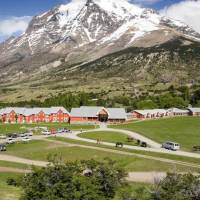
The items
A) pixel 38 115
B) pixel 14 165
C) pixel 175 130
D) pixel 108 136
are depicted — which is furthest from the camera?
pixel 38 115

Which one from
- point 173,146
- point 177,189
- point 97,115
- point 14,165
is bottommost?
point 14,165

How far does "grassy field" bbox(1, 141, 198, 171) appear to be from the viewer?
81.6 meters

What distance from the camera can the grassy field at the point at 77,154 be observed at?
81625 mm

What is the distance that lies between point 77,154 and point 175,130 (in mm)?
57975

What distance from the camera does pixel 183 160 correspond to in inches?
3457

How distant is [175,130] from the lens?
14675cm

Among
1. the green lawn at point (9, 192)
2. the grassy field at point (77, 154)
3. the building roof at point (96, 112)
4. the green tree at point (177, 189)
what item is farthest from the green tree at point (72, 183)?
the building roof at point (96, 112)

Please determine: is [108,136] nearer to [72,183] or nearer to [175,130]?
[175,130]

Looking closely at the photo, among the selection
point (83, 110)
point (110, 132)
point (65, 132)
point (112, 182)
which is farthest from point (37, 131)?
point (112, 182)

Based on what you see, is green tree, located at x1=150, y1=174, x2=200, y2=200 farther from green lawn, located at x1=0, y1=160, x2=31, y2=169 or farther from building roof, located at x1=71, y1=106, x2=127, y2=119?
building roof, located at x1=71, y1=106, x2=127, y2=119

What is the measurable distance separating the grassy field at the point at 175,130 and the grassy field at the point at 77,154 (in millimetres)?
22852

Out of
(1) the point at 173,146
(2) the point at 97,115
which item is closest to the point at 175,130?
Answer: (1) the point at 173,146

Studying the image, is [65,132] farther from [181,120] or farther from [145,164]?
[145,164]

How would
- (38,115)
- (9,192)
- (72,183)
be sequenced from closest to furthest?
(72,183) → (9,192) → (38,115)
